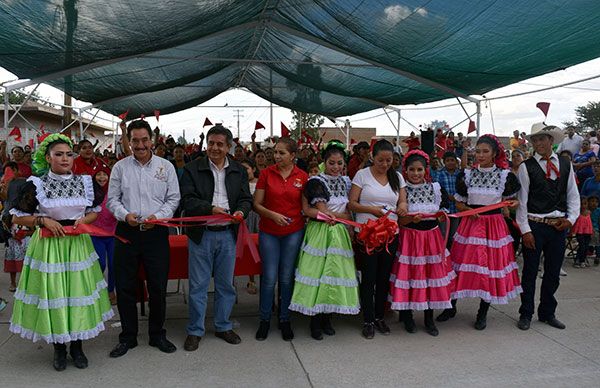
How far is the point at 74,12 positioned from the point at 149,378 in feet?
14.9

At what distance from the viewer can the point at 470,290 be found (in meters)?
5.02

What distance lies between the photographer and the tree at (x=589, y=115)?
4678cm

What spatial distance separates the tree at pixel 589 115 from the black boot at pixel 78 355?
5092 cm

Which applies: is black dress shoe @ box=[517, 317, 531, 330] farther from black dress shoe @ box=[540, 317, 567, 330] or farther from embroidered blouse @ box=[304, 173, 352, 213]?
embroidered blouse @ box=[304, 173, 352, 213]

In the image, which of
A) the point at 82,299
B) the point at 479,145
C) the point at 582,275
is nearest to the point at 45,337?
the point at 82,299

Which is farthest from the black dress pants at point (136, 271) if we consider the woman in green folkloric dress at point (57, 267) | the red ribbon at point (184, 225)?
the woman in green folkloric dress at point (57, 267)

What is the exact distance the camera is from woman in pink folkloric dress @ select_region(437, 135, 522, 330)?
498cm

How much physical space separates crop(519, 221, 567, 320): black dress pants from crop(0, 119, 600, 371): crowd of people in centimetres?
1

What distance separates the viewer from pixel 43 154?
163 inches

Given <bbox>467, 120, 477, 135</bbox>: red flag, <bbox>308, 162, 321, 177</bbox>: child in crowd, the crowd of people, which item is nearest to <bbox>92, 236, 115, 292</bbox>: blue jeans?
the crowd of people

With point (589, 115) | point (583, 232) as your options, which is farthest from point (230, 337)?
point (589, 115)

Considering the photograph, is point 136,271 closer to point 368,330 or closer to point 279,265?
point 279,265

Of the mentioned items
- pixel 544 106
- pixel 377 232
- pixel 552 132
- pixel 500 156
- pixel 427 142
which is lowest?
pixel 377 232

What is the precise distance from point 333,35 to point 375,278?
15.4 ft
